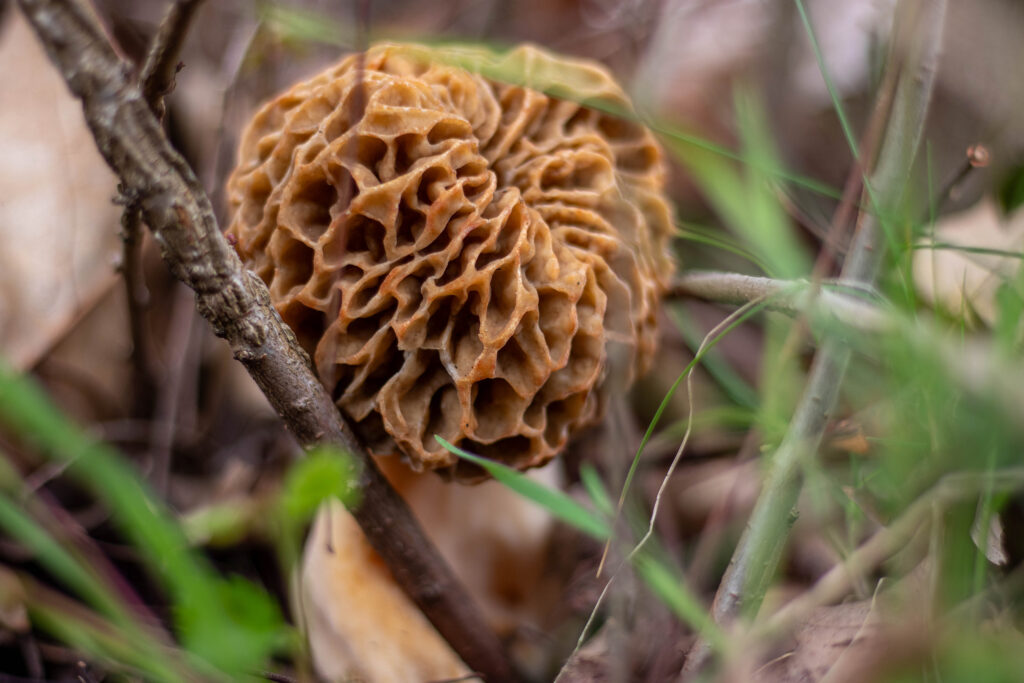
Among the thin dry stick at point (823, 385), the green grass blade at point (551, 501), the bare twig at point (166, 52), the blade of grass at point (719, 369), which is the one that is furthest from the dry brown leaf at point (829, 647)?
the bare twig at point (166, 52)

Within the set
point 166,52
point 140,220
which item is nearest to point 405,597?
point 140,220

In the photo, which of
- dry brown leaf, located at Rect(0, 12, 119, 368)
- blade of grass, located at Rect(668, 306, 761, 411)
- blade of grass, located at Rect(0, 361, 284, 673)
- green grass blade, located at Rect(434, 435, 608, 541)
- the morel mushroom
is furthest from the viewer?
dry brown leaf, located at Rect(0, 12, 119, 368)

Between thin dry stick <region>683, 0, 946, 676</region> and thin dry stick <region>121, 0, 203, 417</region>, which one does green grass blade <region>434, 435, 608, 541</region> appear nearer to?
thin dry stick <region>683, 0, 946, 676</region>

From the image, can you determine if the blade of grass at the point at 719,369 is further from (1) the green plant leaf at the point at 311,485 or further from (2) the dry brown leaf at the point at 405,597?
(1) the green plant leaf at the point at 311,485

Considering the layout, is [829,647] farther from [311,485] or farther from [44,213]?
[44,213]

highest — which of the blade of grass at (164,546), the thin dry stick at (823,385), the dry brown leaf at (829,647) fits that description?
the blade of grass at (164,546)

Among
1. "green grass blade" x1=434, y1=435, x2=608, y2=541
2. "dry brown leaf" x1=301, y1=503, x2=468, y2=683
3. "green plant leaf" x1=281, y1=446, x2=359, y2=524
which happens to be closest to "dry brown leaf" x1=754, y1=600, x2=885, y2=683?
"green grass blade" x1=434, y1=435, x2=608, y2=541

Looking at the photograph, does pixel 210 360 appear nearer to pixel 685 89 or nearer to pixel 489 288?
pixel 489 288
